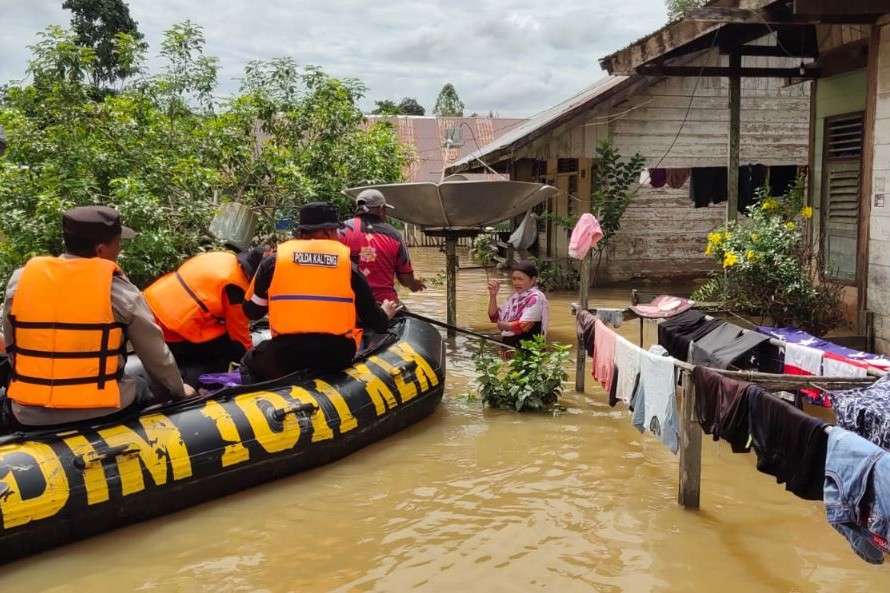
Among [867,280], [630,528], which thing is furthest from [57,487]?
[867,280]

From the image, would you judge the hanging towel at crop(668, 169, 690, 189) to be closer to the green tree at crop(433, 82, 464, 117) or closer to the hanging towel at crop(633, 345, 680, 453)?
the hanging towel at crop(633, 345, 680, 453)

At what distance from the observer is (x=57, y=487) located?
4.29 m

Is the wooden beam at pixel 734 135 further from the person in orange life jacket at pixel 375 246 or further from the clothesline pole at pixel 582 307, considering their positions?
the person in orange life jacket at pixel 375 246

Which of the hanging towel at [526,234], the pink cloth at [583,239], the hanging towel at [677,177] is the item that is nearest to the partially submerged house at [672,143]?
the hanging towel at [677,177]

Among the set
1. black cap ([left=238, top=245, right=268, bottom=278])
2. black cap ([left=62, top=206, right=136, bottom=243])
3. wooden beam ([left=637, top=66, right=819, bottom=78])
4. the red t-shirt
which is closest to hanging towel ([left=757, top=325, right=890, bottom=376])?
the red t-shirt

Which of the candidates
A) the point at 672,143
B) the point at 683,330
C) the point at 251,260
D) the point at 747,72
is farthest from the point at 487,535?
the point at 672,143

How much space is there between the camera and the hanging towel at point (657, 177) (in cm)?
1399

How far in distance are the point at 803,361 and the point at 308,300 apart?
3.31 meters

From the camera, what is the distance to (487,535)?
15.0ft

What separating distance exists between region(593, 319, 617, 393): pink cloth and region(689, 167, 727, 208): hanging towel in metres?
8.22

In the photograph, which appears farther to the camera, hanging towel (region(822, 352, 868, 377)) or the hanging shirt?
the hanging shirt

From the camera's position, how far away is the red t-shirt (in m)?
7.69

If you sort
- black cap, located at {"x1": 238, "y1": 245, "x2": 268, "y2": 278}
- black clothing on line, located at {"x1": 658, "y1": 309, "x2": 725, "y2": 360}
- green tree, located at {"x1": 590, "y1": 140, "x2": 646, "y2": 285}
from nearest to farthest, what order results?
black cap, located at {"x1": 238, "y1": 245, "x2": 268, "y2": 278} < black clothing on line, located at {"x1": 658, "y1": 309, "x2": 725, "y2": 360} < green tree, located at {"x1": 590, "y1": 140, "x2": 646, "y2": 285}

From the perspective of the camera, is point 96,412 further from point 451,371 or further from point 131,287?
point 451,371
